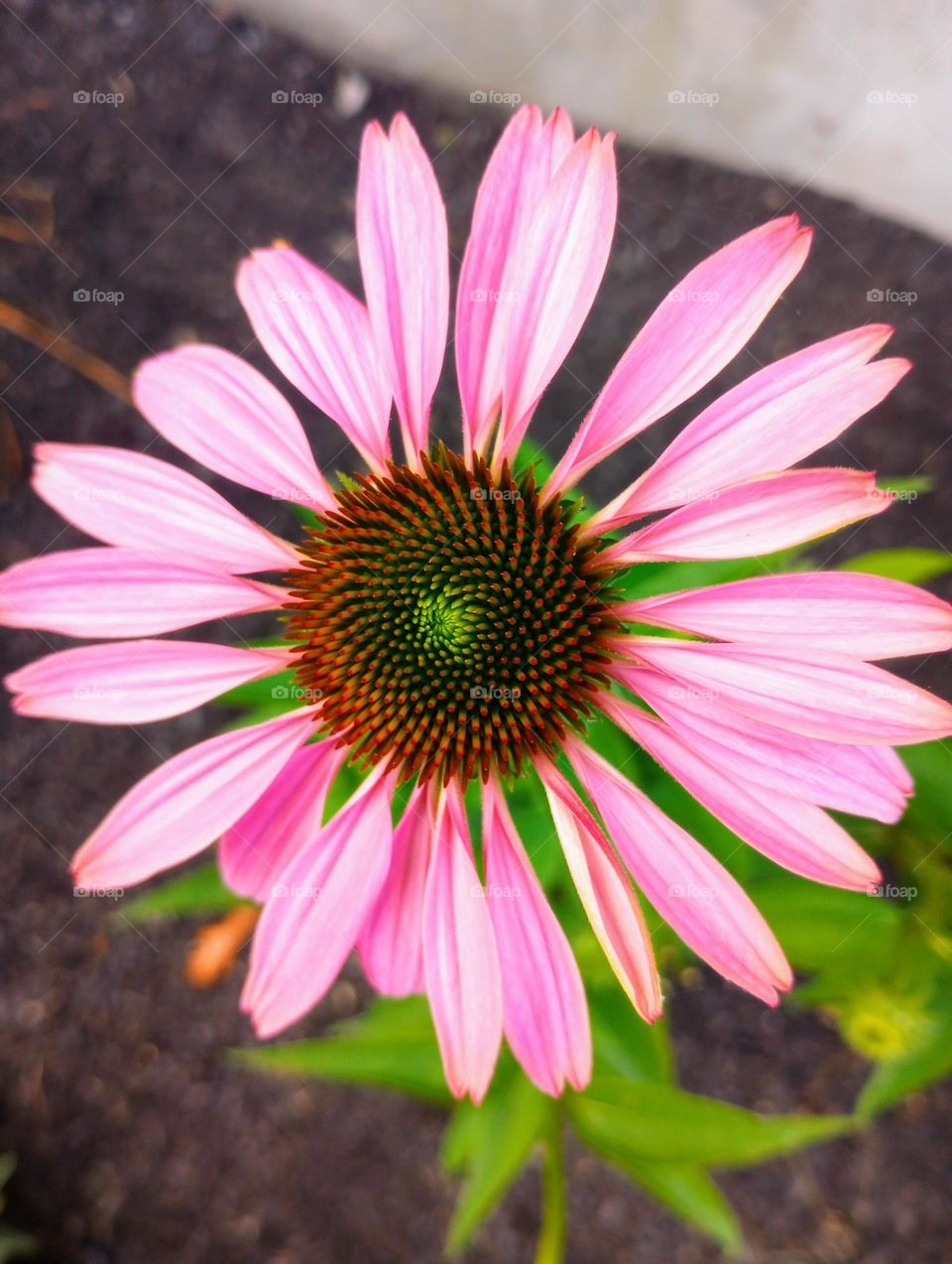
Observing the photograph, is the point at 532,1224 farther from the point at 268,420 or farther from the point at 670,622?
the point at 268,420

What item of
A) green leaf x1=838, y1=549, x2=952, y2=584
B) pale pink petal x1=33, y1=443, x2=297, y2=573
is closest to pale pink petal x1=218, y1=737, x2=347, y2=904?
pale pink petal x1=33, y1=443, x2=297, y2=573

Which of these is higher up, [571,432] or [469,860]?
[571,432]

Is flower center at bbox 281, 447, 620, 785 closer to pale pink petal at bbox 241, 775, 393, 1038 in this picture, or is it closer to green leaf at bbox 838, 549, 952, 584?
pale pink petal at bbox 241, 775, 393, 1038

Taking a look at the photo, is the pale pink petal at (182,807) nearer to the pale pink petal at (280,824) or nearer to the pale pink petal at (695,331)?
the pale pink petal at (280,824)

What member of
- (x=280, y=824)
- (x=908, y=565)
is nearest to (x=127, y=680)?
(x=280, y=824)

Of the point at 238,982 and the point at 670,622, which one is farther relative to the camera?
the point at 238,982

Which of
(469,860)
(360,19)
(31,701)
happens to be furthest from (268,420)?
(360,19)
